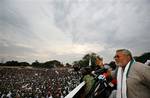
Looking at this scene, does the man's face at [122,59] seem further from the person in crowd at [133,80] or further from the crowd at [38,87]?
the crowd at [38,87]

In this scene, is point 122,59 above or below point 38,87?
above

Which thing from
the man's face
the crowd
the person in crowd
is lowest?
the crowd

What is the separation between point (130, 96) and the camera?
8.20 feet

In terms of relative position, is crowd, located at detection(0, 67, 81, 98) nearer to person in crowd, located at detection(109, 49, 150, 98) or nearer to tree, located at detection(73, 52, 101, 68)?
tree, located at detection(73, 52, 101, 68)

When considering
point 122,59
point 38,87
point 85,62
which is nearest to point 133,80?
point 122,59

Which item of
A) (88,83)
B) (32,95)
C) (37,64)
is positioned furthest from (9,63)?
(88,83)

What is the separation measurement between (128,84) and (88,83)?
1.80 meters

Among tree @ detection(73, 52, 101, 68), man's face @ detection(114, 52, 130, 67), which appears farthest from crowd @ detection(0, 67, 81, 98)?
man's face @ detection(114, 52, 130, 67)

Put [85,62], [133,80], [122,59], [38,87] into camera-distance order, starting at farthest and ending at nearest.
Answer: [85,62]
[38,87]
[122,59]
[133,80]

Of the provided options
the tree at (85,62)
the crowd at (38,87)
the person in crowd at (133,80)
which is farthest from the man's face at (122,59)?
the crowd at (38,87)

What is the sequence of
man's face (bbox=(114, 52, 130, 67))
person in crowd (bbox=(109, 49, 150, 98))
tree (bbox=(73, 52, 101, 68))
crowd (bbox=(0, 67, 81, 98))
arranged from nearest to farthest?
person in crowd (bbox=(109, 49, 150, 98)), man's face (bbox=(114, 52, 130, 67)), tree (bbox=(73, 52, 101, 68)), crowd (bbox=(0, 67, 81, 98))

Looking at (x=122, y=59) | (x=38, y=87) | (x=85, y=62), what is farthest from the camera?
(x=85, y=62)

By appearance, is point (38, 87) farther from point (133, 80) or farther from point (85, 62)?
point (85, 62)

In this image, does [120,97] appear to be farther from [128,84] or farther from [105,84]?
[105,84]
